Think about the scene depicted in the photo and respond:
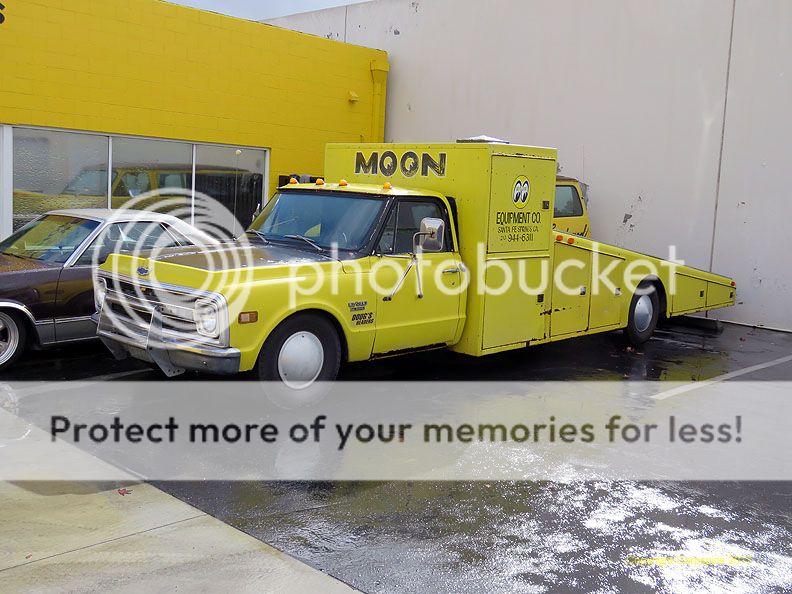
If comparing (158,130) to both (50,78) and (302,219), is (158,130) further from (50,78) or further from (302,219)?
(302,219)

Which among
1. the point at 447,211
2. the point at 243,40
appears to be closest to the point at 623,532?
the point at 447,211

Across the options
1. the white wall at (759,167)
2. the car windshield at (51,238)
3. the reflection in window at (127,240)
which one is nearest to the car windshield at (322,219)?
the reflection in window at (127,240)

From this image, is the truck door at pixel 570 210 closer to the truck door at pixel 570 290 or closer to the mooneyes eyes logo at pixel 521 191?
the truck door at pixel 570 290

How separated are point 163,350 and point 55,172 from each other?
6.97 m

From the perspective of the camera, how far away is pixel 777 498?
5.62m

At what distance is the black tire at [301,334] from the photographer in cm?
666

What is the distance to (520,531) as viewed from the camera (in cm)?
488

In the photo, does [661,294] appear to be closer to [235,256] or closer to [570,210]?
[570,210]

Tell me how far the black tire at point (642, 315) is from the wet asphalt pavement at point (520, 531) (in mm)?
4679

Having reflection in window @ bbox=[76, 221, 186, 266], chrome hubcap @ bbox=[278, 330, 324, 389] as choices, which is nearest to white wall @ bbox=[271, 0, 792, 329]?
reflection in window @ bbox=[76, 221, 186, 266]

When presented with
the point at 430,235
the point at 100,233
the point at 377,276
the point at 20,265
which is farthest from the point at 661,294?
the point at 20,265

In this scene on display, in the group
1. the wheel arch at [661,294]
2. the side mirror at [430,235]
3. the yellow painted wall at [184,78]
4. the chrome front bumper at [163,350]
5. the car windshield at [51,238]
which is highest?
the yellow painted wall at [184,78]

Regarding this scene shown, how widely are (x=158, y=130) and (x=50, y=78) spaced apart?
187cm

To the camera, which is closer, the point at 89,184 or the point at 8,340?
the point at 8,340
